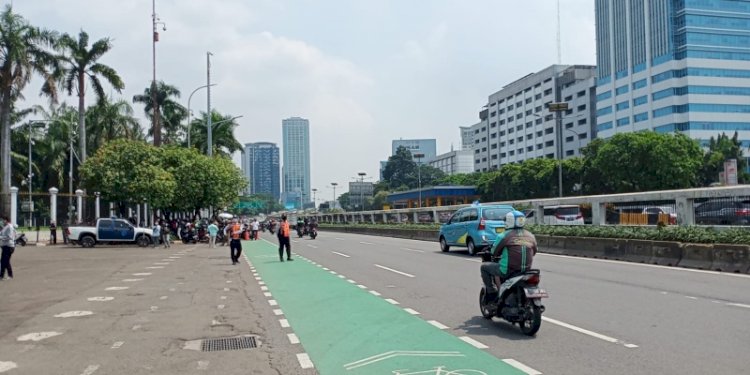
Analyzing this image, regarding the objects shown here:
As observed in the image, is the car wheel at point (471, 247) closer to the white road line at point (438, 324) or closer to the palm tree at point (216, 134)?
the white road line at point (438, 324)

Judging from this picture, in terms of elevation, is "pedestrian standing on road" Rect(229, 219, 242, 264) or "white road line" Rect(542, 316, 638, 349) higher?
"pedestrian standing on road" Rect(229, 219, 242, 264)

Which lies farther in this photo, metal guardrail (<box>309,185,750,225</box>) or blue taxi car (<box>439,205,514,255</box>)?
blue taxi car (<box>439,205,514,255</box>)

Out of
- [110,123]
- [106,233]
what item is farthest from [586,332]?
[110,123]

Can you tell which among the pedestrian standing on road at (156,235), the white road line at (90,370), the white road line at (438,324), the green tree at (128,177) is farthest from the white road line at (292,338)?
the green tree at (128,177)

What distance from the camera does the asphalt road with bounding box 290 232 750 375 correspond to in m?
7.02

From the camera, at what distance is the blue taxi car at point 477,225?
22.1 metres

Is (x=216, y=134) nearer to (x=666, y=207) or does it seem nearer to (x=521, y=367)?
(x=666, y=207)

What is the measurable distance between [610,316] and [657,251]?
32.0 ft

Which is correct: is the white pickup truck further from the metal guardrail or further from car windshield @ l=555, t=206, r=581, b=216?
car windshield @ l=555, t=206, r=581, b=216

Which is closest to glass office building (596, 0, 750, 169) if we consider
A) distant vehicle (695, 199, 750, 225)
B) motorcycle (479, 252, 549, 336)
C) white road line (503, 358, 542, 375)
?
distant vehicle (695, 199, 750, 225)

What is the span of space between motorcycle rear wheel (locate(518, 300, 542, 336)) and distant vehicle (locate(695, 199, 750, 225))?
12056 mm

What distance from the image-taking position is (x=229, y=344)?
8539 millimetres

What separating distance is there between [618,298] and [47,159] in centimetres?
6334

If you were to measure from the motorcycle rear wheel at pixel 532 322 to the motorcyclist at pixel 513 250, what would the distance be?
0.58 meters
